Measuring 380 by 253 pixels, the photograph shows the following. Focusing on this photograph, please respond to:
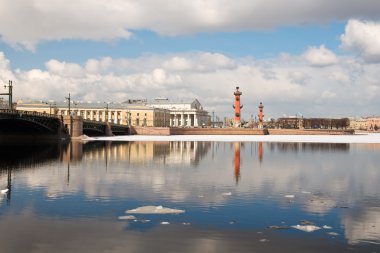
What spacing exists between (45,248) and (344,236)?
7.64m

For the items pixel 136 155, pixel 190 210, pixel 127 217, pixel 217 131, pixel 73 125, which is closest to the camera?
pixel 127 217

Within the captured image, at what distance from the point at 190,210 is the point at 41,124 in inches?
1967

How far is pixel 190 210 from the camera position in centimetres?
1691

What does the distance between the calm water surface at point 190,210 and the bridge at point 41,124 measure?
26658mm

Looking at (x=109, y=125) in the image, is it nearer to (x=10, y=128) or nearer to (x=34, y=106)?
(x=10, y=128)

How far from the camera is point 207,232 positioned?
13859mm

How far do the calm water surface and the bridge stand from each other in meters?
26.7

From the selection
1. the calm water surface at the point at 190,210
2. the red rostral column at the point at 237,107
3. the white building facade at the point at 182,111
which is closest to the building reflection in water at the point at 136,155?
the calm water surface at the point at 190,210

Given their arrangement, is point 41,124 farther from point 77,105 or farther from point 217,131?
point 77,105

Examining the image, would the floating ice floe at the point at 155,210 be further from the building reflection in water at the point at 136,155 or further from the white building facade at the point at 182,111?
the white building facade at the point at 182,111

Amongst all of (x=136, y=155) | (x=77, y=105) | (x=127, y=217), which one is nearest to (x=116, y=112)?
(x=77, y=105)

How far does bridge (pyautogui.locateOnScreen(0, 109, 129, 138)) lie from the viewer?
55912 millimetres

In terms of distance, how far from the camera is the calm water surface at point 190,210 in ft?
41.9

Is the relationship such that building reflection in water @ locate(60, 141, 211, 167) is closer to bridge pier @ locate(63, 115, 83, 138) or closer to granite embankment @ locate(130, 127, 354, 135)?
bridge pier @ locate(63, 115, 83, 138)
